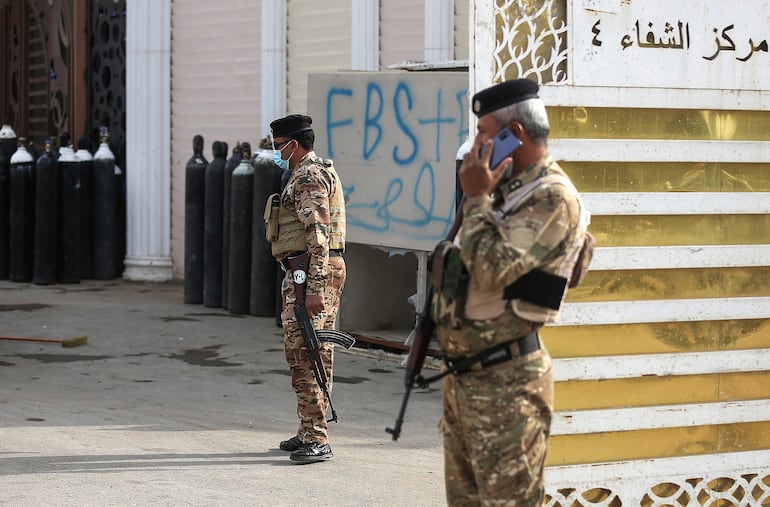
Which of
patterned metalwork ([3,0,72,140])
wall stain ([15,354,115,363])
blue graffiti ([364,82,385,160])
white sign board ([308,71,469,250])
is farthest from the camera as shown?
patterned metalwork ([3,0,72,140])

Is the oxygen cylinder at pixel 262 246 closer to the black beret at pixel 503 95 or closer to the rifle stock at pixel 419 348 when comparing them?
the rifle stock at pixel 419 348

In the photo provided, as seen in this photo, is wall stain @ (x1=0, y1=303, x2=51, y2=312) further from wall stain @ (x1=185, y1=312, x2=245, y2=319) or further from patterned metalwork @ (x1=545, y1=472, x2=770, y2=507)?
patterned metalwork @ (x1=545, y1=472, x2=770, y2=507)

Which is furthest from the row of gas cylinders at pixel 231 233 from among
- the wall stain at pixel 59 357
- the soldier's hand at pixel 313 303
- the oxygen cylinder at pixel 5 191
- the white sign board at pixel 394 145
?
the soldier's hand at pixel 313 303

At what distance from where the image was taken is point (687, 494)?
554 cm

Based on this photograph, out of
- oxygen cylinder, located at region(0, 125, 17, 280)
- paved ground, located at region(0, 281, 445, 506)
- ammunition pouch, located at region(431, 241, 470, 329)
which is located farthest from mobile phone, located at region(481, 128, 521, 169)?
oxygen cylinder, located at region(0, 125, 17, 280)

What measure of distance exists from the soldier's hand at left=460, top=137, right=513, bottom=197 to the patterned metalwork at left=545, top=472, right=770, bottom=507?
6.44 ft

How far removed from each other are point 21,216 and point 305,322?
369 inches

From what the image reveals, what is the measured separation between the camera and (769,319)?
18.7 ft

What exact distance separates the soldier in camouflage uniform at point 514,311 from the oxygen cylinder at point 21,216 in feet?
39.9

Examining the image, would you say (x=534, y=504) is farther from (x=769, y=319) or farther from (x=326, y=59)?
(x=326, y=59)

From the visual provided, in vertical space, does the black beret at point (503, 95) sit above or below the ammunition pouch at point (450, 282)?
above

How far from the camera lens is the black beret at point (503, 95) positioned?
389 cm

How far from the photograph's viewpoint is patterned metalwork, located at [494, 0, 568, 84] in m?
5.32

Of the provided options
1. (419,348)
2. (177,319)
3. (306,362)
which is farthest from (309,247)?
(177,319)
